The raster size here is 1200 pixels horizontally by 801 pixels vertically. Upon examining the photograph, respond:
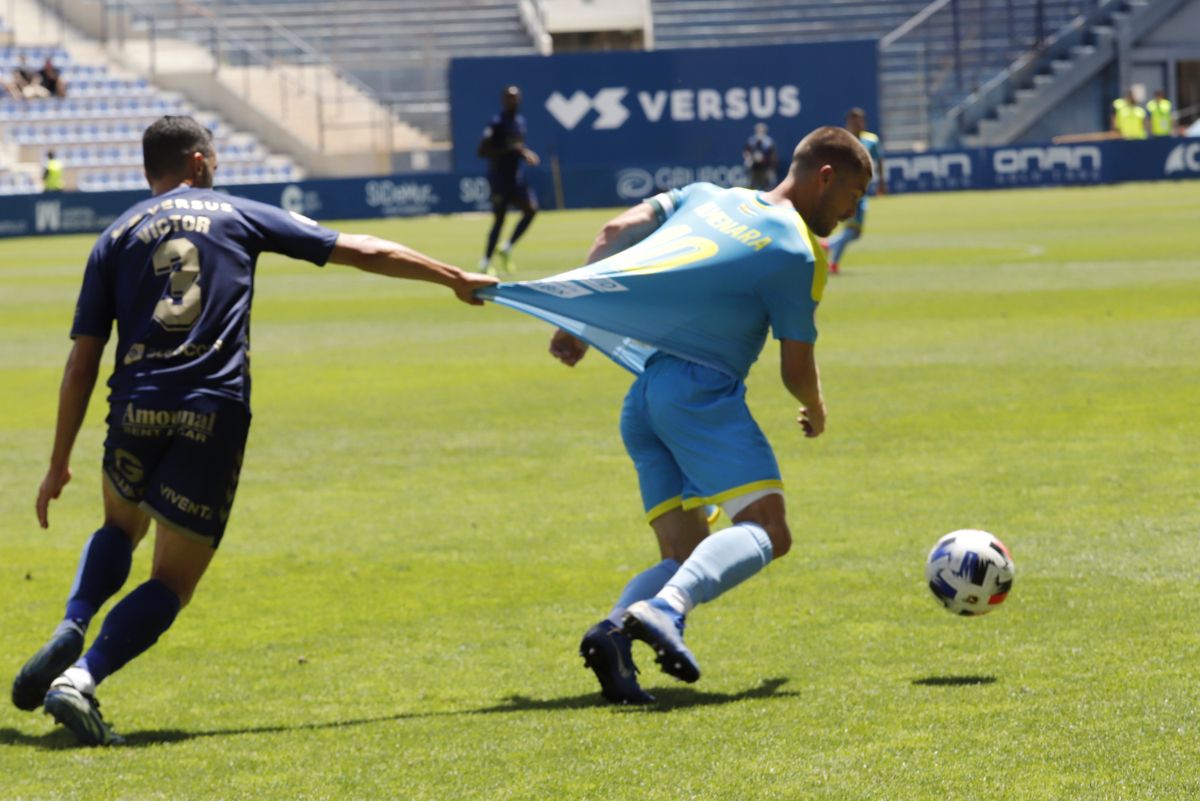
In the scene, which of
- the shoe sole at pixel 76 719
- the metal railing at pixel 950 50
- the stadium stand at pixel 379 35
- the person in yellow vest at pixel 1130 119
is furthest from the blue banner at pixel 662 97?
the shoe sole at pixel 76 719

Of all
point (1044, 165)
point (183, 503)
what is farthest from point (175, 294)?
point (1044, 165)

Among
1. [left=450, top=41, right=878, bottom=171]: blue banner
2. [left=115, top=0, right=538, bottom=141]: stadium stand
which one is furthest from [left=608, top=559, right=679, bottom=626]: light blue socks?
[left=115, top=0, right=538, bottom=141]: stadium stand

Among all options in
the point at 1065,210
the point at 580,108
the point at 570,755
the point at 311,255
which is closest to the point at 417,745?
the point at 570,755

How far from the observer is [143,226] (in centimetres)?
545

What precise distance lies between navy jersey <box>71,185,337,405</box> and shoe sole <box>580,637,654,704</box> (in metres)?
1.31

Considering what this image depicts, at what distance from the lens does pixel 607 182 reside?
44.2 metres

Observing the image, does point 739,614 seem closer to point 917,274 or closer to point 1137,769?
point 1137,769

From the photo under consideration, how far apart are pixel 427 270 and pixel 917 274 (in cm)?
1765

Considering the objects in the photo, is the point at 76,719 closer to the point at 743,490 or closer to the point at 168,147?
the point at 168,147

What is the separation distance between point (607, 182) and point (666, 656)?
3938cm

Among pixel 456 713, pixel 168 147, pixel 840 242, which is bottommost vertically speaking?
pixel 840 242

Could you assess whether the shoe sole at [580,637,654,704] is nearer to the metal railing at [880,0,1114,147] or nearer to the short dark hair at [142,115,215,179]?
the short dark hair at [142,115,215,179]

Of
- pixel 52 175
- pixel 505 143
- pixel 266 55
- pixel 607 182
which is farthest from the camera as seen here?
pixel 266 55

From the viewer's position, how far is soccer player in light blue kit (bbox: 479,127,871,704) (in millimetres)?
5609
